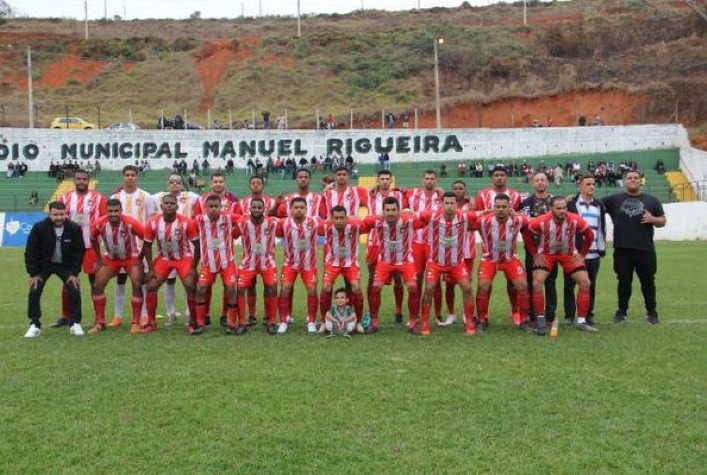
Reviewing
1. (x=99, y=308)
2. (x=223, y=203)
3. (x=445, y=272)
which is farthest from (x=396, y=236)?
(x=99, y=308)

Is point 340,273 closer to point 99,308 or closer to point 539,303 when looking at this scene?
point 539,303

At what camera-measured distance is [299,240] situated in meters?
9.61

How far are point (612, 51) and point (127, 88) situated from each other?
133 ft

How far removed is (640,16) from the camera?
210ft

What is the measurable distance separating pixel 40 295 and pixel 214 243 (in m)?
2.33

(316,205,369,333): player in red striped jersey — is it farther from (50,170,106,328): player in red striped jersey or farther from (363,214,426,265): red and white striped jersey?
(50,170,106,328): player in red striped jersey

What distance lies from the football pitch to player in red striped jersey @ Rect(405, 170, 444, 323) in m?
1.01

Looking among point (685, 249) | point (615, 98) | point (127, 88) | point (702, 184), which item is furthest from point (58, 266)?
point (127, 88)

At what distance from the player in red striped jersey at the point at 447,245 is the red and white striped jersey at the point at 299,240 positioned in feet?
4.82

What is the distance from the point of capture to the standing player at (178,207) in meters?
10.3

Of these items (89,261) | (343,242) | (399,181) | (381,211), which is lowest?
(89,261)

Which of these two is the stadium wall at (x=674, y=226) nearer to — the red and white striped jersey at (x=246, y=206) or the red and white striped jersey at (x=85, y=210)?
the red and white striped jersey at (x=85, y=210)

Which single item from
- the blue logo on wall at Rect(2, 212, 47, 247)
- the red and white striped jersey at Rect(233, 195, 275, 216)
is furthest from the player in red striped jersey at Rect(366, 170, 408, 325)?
the blue logo on wall at Rect(2, 212, 47, 247)

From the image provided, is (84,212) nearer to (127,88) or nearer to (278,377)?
(278,377)
